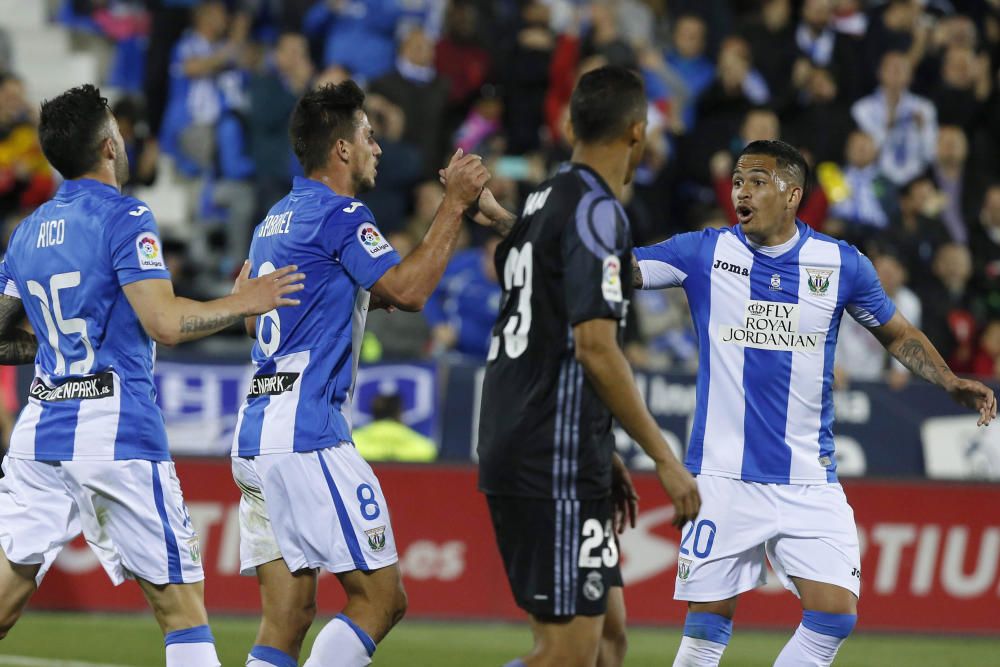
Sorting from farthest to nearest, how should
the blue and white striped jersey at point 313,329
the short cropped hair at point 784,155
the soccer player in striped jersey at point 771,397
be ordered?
the short cropped hair at point 784,155 < the soccer player in striped jersey at point 771,397 < the blue and white striped jersey at point 313,329

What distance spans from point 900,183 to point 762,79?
1864 millimetres

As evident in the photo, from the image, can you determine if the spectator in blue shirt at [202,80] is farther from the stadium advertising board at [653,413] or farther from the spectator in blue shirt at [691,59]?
the spectator in blue shirt at [691,59]

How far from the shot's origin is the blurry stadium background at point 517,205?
11.2 m

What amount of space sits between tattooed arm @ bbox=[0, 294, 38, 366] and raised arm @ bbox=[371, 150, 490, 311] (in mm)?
1550

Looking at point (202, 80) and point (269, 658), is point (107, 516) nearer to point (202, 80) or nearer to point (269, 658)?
point (269, 658)

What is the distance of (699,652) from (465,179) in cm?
234

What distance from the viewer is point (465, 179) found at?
19.5ft

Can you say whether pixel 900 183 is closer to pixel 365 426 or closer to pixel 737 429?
pixel 365 426

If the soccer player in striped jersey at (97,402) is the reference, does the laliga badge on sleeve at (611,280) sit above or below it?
above

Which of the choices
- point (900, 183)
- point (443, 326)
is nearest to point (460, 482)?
point (443, 326)

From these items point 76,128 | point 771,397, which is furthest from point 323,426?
point 771,397

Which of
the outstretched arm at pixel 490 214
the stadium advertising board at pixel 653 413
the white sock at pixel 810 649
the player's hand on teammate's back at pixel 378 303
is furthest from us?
the stadium advertising board at pixel 653 413

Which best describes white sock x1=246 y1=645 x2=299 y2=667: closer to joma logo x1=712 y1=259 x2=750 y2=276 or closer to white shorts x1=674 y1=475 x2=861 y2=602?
white shorts x1=674 y1=475 x2=861 y2=602

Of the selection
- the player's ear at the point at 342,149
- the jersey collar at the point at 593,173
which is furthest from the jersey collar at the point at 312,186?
the jersey collar at the point at 593,173
